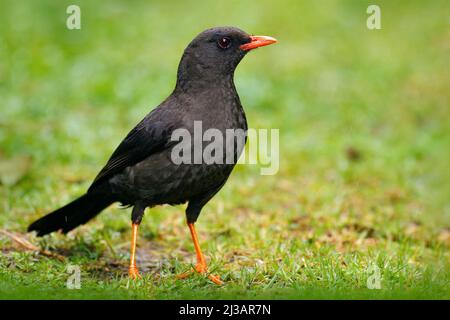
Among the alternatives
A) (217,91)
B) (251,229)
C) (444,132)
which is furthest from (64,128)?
(444,132)

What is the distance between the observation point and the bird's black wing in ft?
17.6

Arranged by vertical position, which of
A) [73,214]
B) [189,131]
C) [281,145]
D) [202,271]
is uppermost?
[189,131]

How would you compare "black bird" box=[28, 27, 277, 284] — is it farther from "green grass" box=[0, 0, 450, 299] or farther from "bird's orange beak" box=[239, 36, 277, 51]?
"green grass" box=[0, 0, 450, 299]

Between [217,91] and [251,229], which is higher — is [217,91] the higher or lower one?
the higher one

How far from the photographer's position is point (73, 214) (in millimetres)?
6086

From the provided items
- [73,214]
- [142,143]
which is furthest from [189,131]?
[73,214]

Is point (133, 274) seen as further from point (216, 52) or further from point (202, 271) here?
point (216, 52)

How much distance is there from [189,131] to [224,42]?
0.81 meters

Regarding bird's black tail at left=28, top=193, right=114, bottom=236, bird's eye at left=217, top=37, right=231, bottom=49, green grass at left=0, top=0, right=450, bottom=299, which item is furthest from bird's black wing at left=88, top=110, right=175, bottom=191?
green grass at left=0, top=0, right=450, bottom=299

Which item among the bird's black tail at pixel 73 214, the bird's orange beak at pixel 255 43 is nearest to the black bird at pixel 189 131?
the bird's orange beak at pixel 255 43

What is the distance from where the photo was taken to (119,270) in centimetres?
584
